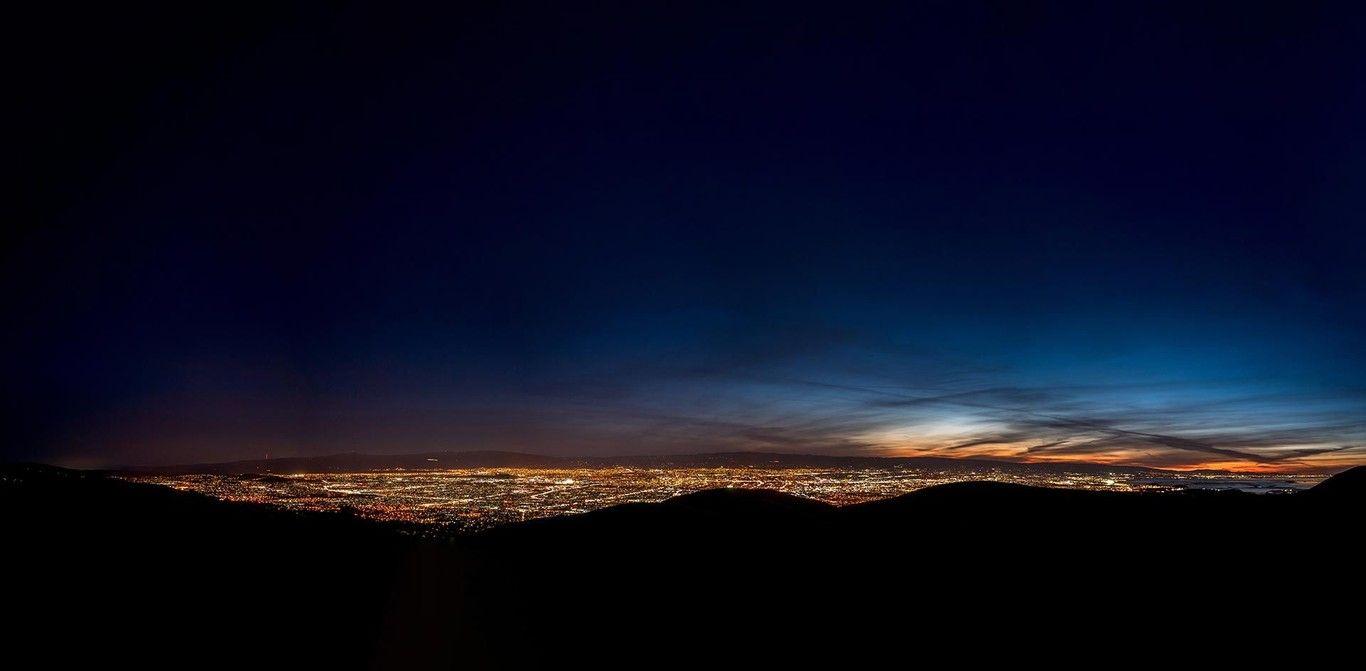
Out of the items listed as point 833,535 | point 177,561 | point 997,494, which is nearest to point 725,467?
point 997,494

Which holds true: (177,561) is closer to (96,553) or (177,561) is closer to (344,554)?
(96,553)

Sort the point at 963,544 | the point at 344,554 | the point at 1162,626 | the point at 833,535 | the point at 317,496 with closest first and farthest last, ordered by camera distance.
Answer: the point at 1162,626 < the point at 963,544 < the point at 344,554 < the point at 833,535 < the point at 317,496

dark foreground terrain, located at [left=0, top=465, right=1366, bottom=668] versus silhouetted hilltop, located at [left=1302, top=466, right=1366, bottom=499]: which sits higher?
silhouetted hilltop, located at [left=1302, top=466, right=1366, bottom=499]

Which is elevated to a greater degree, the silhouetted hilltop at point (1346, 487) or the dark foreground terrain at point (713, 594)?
the silhouetted hilltop at point (1346, 487)

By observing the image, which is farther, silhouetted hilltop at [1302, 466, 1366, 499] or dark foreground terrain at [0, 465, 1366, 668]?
silhouetted hilltop at [1302, 466, 1366, 499]

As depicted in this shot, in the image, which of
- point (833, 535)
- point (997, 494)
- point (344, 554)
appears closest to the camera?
point (344, 554)

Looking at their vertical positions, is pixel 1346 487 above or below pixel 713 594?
above

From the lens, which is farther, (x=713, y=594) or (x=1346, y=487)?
(x=1346, y=487)

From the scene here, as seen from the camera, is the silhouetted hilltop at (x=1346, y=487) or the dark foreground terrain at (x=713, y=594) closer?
the dark foreground terrain at (x=713, y=594)
